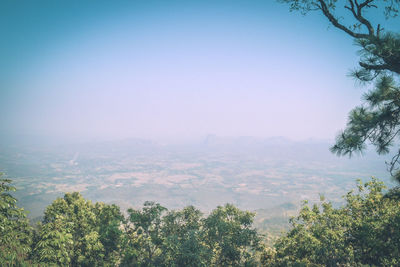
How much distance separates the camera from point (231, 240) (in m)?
11.3

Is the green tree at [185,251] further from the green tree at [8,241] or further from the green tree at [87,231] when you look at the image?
the green tree at [8,241]

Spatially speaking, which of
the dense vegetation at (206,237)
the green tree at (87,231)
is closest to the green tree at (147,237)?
the dense vegetation at (206,237)

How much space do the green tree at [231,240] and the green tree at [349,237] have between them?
110 centimetres

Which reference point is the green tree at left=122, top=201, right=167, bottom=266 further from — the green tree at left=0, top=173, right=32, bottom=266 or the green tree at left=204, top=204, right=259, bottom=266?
the green tree at left=0, top=173, right=32, bottom=266

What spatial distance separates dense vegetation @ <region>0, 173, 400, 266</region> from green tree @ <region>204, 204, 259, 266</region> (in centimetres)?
5

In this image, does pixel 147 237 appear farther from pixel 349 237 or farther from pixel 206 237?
pixel 349 237

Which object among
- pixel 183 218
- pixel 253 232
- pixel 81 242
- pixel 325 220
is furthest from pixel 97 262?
pixel 325 220

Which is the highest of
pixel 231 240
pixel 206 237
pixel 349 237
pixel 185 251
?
pixel 349 237

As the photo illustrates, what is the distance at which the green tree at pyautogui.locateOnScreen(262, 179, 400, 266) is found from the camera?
6.98 meters

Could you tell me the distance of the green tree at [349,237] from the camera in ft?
22.9

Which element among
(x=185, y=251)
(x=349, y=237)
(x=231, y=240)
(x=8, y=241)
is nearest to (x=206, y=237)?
(x=231, y=240)

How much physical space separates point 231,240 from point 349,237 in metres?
5.85

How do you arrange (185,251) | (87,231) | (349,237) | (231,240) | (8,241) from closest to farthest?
1. (8,241)
2. (349,237)
3. (185,251)
4. (231,240)
5. (87,231)

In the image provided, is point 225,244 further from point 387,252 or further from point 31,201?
point 31,201
